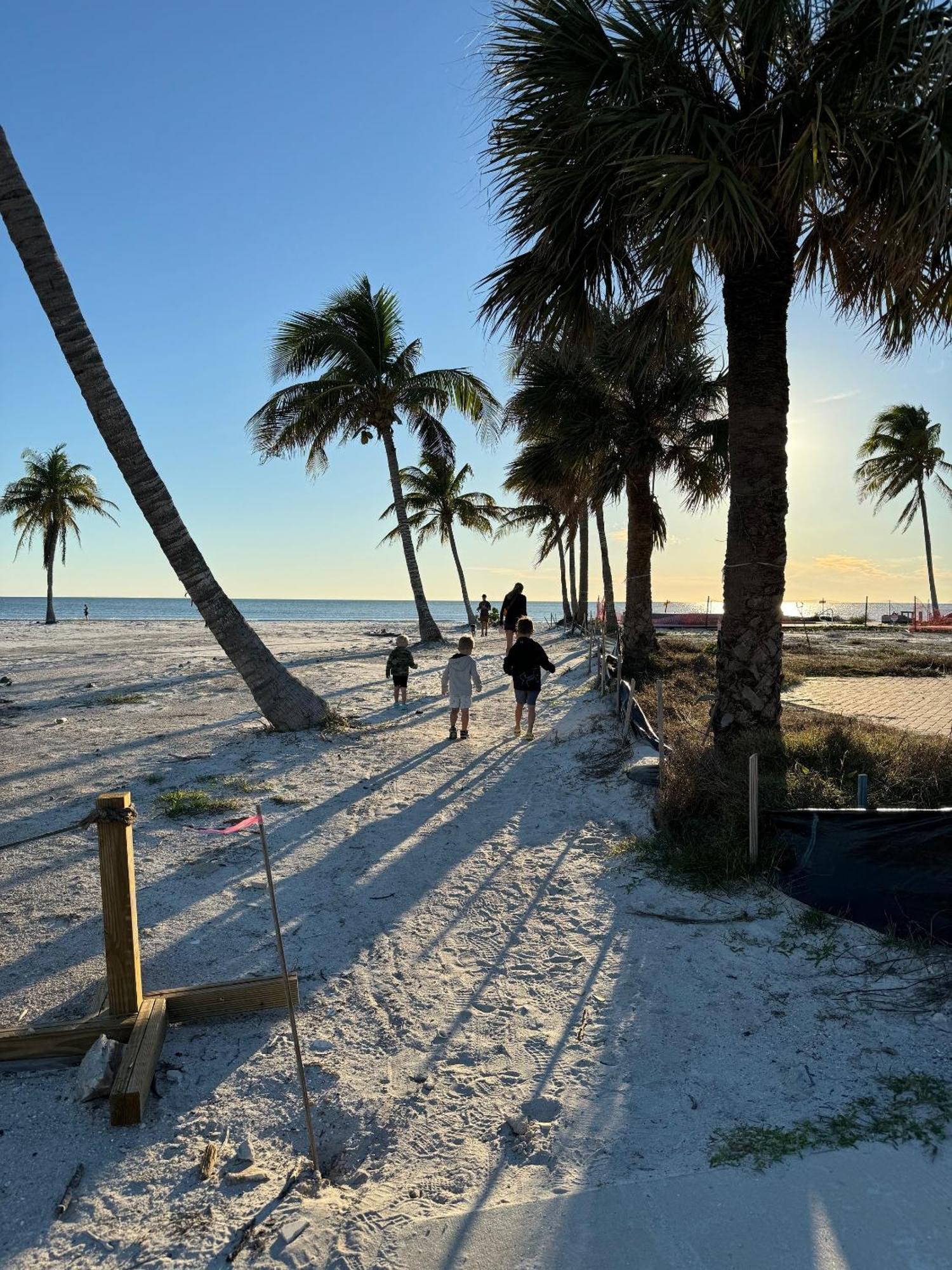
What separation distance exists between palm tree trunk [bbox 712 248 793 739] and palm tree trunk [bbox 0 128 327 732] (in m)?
5.44

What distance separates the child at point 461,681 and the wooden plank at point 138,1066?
21.8 ft

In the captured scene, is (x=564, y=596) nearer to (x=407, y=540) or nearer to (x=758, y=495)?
(x=407, y=540)

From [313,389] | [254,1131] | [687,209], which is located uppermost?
[313,389]

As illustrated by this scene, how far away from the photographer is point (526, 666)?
9766 mm

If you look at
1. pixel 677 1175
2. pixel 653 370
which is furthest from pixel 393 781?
pixel 653 370

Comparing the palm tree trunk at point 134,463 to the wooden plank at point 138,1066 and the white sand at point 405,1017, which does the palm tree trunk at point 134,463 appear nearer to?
the white sand at point 405,1017

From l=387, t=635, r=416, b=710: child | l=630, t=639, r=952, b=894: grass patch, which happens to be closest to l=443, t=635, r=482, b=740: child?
l=387, t=635, r=416, b=710: child

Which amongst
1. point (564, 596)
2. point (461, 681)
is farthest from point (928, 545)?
point (461, 681)

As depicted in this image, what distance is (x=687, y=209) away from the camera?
5793 millimetres

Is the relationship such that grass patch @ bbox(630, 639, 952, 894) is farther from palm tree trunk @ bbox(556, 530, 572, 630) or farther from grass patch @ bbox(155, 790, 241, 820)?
palm tree trunk @ bbox(556, 530, 572, 630)

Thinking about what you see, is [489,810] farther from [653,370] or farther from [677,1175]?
[653,370]

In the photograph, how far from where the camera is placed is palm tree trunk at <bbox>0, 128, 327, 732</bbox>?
784 centimetres

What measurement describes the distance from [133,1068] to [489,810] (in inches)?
171

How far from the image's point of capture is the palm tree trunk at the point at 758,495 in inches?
258
